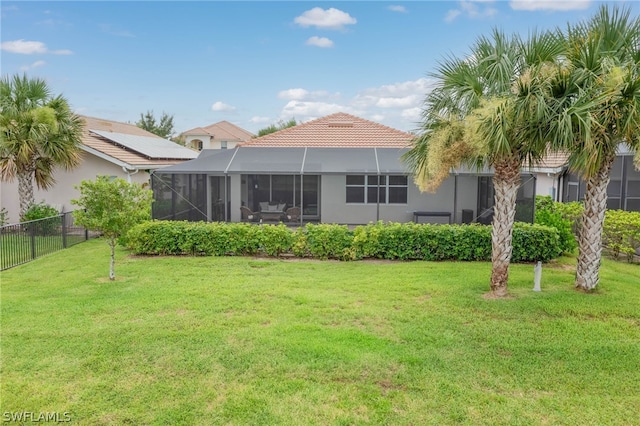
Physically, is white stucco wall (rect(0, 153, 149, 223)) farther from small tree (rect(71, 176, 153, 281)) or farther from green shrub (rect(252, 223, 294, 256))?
small tree (rect(71, 176, 153, 281))

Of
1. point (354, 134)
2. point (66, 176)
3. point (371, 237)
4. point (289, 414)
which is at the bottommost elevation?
point (289, 414)

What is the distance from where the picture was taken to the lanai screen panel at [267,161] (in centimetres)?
1543

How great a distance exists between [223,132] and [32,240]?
167 feet

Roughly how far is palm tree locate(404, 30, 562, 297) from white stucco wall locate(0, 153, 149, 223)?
43.7 feet

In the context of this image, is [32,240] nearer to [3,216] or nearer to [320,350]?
[3,216]

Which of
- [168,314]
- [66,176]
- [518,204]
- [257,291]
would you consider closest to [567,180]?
[518,204]

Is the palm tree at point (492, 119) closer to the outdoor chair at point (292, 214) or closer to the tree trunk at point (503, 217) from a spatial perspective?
the tree trunk at point (503, 217)

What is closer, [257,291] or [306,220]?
[257,291]

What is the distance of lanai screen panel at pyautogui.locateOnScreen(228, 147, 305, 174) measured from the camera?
607 inches

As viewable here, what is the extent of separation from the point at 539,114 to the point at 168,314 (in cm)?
667

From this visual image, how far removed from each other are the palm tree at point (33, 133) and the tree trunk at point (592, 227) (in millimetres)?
15308

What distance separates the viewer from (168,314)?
7285 millimetres

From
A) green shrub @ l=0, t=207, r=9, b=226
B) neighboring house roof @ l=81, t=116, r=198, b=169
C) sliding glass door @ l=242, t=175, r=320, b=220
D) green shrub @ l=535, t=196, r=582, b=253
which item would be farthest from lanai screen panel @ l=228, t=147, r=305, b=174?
green shrub @ l=0, t=207, r=9, b=226

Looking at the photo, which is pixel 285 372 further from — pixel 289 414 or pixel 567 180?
pixel 567 180
